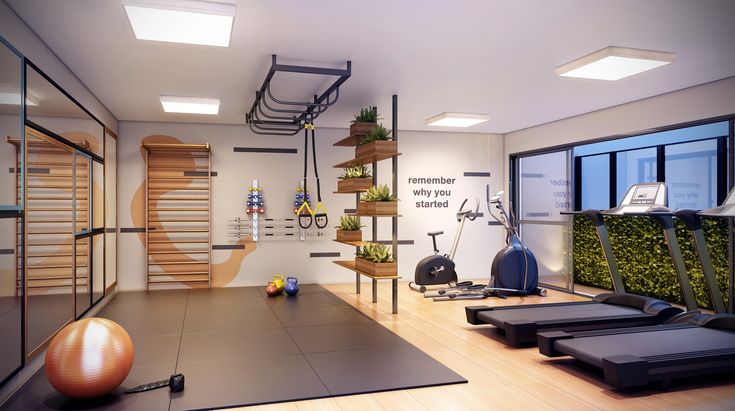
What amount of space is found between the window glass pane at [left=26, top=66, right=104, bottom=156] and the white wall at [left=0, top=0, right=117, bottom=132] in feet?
0.41

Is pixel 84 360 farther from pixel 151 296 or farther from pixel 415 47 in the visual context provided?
pixel 151 296

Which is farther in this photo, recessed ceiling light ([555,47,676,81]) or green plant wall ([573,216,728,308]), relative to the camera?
green plant wall ([573,216,728,308])

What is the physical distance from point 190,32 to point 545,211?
20.7 ft

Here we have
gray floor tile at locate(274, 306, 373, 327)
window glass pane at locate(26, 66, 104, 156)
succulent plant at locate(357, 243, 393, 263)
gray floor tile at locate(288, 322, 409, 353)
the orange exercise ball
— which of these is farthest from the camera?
succulent plant at locate(357, 243, 393, 263)

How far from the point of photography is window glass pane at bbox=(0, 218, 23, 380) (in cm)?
315

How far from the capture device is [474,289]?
7418 millimetres

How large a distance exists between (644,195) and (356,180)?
3130 mm

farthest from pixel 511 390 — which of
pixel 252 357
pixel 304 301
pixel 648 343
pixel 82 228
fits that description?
pixel 82 228

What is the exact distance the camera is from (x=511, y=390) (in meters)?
3.49

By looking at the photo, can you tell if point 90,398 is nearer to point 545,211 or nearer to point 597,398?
point 597,398

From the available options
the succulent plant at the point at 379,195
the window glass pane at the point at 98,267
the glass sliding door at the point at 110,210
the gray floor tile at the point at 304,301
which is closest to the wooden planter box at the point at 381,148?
the succulent plant at the point at 379,195

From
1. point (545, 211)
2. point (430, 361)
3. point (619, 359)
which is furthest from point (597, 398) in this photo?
point (545, 211)

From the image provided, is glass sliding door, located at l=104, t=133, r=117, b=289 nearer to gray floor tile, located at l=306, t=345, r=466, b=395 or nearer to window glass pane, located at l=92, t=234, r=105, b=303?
window glass pane, located at l=92, t=234, r=105, b=303

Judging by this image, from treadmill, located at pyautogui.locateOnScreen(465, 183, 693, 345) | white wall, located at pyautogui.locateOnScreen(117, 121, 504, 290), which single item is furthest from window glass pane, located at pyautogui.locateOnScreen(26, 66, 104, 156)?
treadmill, located at pyautogui.locateOnScreen(465, 183, 693, 345)
